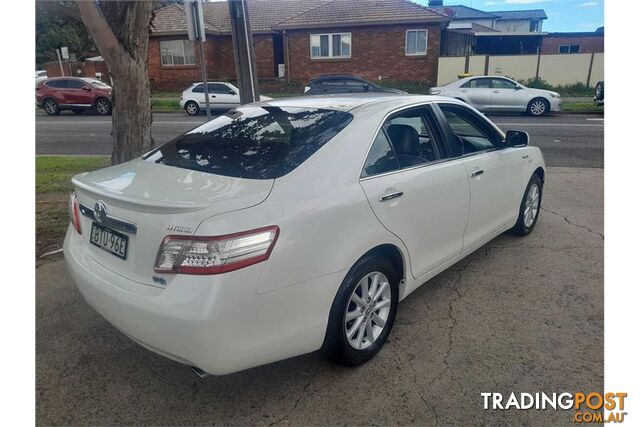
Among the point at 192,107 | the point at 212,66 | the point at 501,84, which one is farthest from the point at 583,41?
the point at 192,107

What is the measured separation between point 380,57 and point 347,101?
75.0 ft

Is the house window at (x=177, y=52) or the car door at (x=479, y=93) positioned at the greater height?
the house window at (x=177, y=52)

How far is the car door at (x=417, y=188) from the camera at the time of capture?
2.91 metres

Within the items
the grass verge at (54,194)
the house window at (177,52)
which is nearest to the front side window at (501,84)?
the grass verge at (54,194)

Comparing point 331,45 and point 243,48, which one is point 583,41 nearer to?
point 331,45

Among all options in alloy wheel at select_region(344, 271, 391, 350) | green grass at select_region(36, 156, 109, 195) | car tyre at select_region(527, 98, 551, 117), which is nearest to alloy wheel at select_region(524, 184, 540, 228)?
alloy wheel at select_region(344, 271, 391, 350)

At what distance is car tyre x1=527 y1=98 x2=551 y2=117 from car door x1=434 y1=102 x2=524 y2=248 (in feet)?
45.0

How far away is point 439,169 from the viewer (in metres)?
3.41

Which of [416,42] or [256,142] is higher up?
[416,42]

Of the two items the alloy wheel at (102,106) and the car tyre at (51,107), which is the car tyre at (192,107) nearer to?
the alloy wheel at (102,106)

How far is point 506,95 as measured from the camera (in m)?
16.5

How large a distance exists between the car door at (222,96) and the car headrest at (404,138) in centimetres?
1608

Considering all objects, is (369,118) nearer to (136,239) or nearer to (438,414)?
(136,239)

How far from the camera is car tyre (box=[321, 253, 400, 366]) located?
8.64 feet
